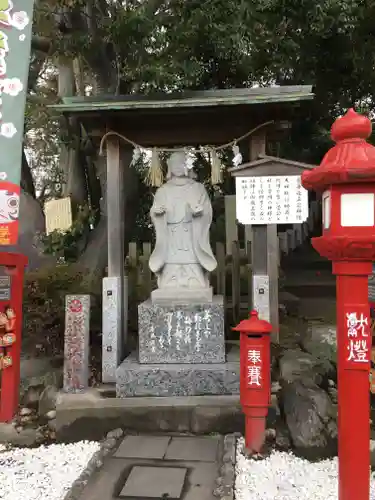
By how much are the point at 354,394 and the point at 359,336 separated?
13.1 inches

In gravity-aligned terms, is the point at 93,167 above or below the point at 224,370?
above

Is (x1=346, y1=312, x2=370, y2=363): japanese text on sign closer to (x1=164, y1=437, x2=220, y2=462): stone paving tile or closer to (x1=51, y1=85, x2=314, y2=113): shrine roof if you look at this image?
(x1=164, y1=437, x2=220, y2=462): stone paving tile

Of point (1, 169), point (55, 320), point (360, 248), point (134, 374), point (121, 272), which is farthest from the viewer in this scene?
point (55, 320)

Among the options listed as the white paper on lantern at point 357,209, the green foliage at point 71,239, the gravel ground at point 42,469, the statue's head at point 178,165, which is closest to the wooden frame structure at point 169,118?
the statue's head at point 178,165

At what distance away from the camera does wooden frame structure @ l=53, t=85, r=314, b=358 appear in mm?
4766

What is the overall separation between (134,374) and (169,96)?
117 inches

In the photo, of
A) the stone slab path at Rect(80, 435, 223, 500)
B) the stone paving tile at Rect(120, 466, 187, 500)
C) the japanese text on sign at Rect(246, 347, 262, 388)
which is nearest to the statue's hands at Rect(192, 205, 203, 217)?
the japanese text on sign at Rect(246, 347, 262, 388)

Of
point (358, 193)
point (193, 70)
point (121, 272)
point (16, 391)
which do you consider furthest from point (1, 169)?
point (193, 70)

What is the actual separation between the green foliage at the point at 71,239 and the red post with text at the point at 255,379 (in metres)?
6.38

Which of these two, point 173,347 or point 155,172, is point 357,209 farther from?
point 155,172

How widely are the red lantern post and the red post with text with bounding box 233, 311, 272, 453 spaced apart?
1217 millimetres

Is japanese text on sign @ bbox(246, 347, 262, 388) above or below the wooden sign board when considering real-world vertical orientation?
below

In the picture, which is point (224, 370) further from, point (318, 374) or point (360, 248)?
point (360, 248)

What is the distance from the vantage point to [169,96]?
4891mm
